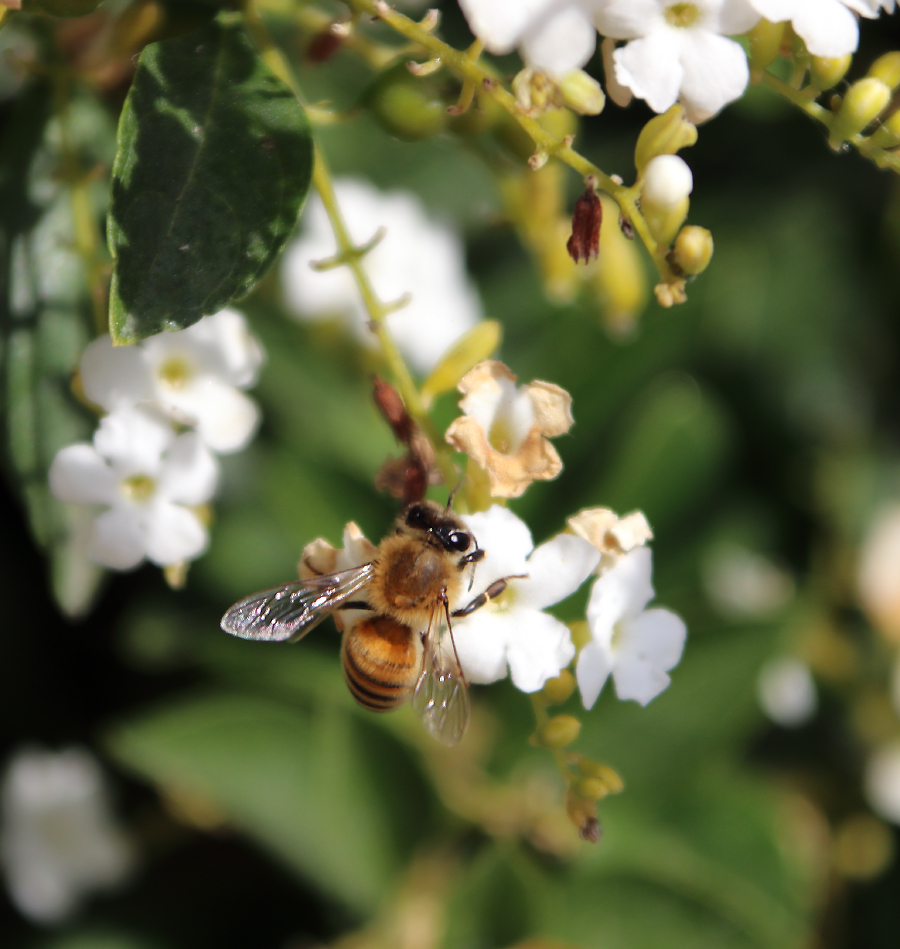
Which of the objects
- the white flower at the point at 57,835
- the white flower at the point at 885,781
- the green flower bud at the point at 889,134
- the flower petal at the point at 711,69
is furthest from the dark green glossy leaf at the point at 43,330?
the white flower at the point at 885,781

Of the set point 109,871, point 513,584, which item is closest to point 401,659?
point 513,584

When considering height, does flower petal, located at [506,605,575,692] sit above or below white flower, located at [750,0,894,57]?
below

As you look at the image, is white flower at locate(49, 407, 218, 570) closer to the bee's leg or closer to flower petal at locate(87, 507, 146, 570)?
flower petal at locate(87, 507, 146, 570)

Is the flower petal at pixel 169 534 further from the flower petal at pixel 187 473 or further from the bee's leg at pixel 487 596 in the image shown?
the bee's leg at pixel 487 596

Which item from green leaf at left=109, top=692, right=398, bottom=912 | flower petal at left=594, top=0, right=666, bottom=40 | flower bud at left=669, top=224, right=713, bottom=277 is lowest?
green leaf at left=109, top=692, right=398, bottom=912

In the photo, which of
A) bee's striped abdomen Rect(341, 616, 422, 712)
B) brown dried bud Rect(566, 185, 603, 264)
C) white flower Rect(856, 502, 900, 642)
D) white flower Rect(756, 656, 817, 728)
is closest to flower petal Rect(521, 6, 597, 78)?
brown dried bud Rect(566, 185, 603, 264)

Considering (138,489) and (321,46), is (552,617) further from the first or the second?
(321,46)
